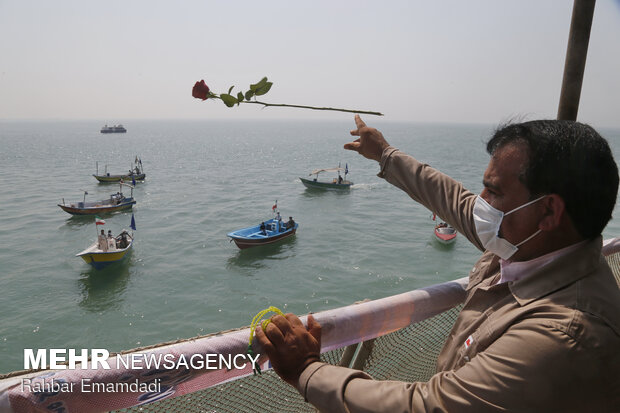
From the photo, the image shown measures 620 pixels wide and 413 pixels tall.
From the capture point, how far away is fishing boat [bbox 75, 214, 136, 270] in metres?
24.9

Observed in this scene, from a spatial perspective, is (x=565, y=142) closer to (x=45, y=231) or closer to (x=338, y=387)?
(x=338, y=387)

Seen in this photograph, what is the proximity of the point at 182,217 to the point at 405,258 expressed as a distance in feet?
75.6

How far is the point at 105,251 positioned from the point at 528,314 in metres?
27.7

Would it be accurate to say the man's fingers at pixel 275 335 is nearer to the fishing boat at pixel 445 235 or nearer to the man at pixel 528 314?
the man at pixel 528 314

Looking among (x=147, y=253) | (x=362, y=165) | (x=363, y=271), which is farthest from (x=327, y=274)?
(x=362, y=165)

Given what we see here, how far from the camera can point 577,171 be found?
1496 mm

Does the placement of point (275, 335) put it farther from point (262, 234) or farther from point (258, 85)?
point (262, 234)

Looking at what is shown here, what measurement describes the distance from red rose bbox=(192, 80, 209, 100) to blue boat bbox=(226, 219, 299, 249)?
26.9m

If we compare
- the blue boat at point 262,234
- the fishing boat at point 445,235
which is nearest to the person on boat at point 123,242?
the blue boat at point 262,234

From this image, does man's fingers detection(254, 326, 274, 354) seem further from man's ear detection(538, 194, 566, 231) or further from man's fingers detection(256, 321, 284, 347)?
man's ear detection(538, 194, 566, 231)

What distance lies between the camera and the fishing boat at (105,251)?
24922 millimetres

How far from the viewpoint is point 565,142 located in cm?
153

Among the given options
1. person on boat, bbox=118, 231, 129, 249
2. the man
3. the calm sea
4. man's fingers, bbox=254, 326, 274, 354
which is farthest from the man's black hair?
person on boat, bbox=118, 231, 129, 249

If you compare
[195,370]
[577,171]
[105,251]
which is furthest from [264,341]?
[105,251]
